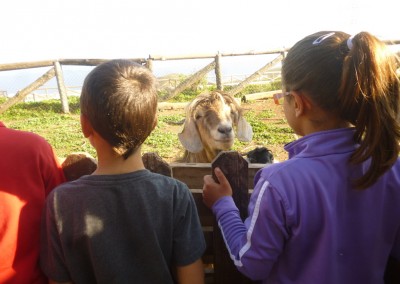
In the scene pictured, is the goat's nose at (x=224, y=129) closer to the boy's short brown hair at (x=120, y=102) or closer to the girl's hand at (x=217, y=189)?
the girl's hand at (x=217, y=189)

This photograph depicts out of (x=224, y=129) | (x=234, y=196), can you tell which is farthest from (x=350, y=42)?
(x=224, y=129)

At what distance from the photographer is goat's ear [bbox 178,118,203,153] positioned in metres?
4.63

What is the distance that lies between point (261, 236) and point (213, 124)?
3072 mm

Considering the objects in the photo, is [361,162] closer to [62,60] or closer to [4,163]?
[4,163]

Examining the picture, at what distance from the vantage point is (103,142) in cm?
158

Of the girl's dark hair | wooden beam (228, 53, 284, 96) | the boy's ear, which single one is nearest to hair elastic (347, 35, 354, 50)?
the girl's dark hair

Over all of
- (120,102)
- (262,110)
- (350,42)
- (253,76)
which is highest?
(350,42)

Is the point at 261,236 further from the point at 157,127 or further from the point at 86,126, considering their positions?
the point at 157,127

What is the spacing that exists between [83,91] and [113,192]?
448 mm

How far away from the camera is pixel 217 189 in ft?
6.36

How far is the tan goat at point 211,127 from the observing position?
14.5ft

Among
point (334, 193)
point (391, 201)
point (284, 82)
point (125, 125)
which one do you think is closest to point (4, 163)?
point (125, 125)

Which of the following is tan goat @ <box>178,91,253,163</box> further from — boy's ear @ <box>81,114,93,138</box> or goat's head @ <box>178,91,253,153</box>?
boy's ear @ <box>81,114,93,138</box>

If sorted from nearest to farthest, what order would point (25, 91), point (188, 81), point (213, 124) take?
point (213, 124)
point (25, 91)
point (188, 81)
